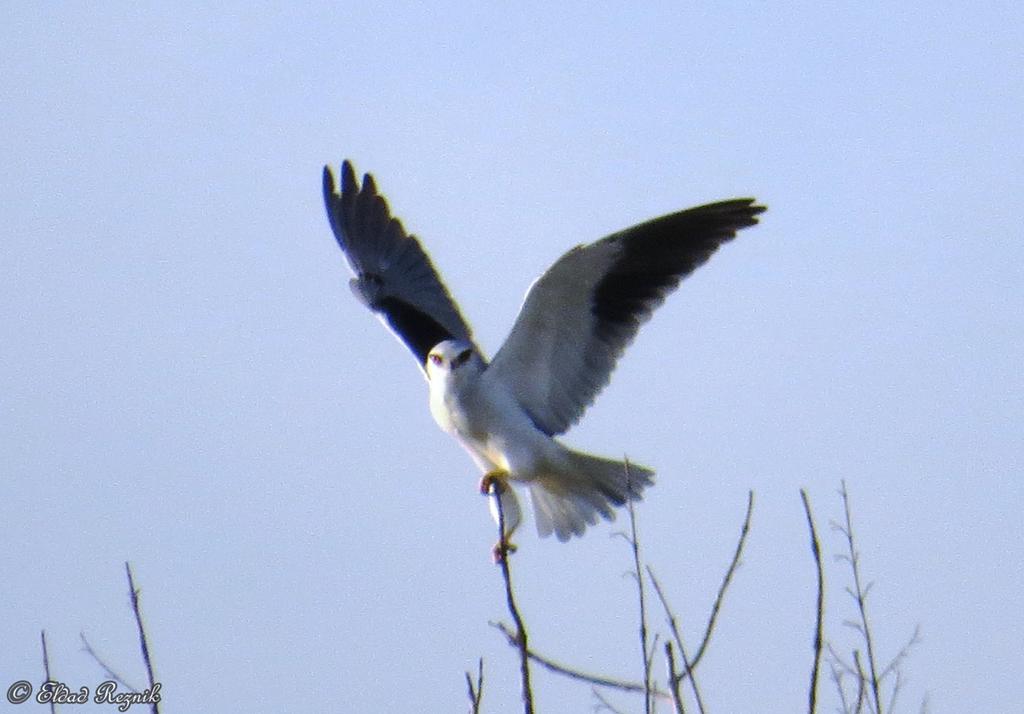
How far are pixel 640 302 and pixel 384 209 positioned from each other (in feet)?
7.64

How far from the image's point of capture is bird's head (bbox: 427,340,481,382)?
20.9 ft

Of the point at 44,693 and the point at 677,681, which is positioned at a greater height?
the point at 44,693

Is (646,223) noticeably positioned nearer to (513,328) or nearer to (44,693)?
(513,328)

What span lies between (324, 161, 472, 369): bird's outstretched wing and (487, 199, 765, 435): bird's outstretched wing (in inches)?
43.5

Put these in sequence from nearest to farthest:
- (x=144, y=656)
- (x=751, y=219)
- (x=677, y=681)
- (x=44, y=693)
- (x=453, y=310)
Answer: (x=677, y=681) < (x=144, y=656) < (x=44, y=693) < (x=751, y=219) < (x=453, y=310)

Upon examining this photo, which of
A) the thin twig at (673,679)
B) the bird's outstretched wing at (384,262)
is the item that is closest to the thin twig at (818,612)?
the thin twig at (673,679)

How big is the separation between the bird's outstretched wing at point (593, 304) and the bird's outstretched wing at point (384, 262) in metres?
1.11

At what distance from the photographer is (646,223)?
623cm

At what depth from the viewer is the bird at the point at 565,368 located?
6215 millimetres

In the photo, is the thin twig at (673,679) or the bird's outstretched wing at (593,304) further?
the bird's outstretched wing at (593,304)

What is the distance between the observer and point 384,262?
26.7ft

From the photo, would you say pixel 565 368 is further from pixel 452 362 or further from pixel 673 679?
pixel 673 679

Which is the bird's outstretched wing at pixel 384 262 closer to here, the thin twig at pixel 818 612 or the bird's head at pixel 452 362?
the bird's head at pixel 452 362

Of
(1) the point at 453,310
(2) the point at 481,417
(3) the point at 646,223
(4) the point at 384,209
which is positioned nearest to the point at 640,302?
(3) the point at 646,223
